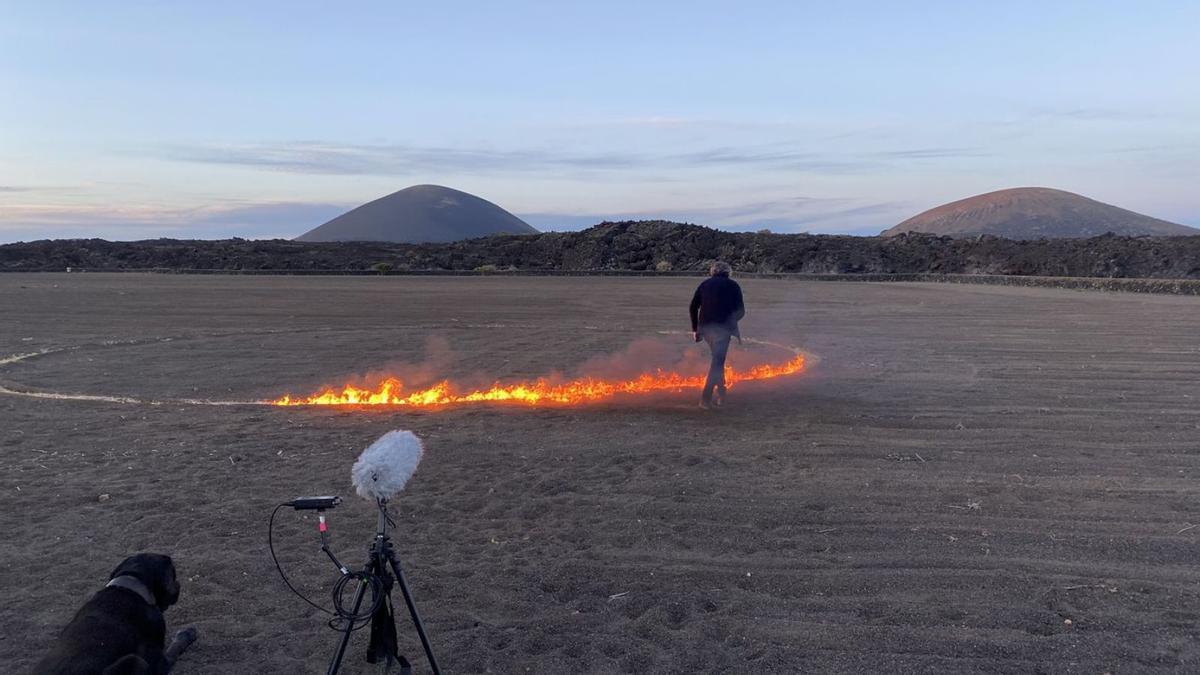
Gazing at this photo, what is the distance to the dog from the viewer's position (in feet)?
12.8

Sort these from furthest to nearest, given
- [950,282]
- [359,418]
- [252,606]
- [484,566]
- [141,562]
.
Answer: [950,282]
[359,418]
[484,566]
[252,606]
[141,562]

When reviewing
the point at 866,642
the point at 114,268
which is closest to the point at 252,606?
→ the point at 866,642

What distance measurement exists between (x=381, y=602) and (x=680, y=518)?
322cm

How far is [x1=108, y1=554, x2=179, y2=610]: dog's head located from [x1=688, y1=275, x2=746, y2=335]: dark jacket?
25.4 feet

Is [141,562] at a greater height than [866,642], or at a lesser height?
greater

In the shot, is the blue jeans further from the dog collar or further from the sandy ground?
the dog collar

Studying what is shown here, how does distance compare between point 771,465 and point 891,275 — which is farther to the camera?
point 891,275

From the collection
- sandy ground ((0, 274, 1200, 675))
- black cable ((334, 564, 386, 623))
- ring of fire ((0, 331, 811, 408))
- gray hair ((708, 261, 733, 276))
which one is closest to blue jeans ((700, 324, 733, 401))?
sandy ground ((0, 274, 1200, 675))

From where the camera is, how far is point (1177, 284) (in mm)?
42812

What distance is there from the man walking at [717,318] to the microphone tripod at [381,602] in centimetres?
743

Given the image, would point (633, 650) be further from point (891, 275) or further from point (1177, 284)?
point (891, 275)

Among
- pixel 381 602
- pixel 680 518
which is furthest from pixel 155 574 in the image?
pixel 680 518

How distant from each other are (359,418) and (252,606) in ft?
18.4

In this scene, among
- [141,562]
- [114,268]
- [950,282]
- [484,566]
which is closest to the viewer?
[141,562]
